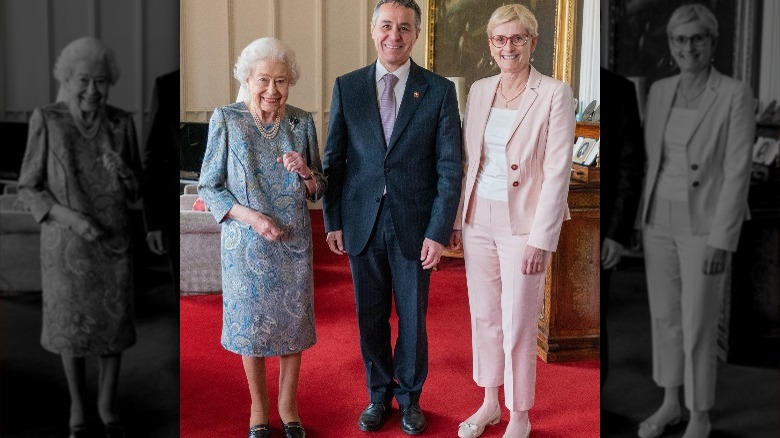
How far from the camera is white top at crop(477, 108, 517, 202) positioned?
281 cm

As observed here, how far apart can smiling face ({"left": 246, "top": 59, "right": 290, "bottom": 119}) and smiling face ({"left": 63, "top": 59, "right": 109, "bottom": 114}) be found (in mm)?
1590

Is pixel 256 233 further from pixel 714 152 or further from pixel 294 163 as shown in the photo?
pixel 714 152

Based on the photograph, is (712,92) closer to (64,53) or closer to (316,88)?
(64,53)

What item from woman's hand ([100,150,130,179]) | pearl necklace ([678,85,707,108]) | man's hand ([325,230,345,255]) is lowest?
man's hand ([325,230,345,255])

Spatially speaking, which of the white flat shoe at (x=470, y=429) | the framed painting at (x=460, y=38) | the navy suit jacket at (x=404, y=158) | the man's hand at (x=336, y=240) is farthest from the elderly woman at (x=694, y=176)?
the framed painting at (x=460, y=38)

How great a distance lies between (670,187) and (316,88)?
8.41 meters

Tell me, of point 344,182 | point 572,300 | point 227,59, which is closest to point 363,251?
point 344,182

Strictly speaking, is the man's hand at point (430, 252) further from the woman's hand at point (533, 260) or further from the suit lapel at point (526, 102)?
the suit lapel at point (526, 102)

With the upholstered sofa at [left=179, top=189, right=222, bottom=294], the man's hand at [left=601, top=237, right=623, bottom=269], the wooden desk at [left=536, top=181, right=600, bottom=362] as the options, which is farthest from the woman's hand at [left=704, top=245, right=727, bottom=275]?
the upholstered sofa at [left=179, top=189, right=222, bottom=294]

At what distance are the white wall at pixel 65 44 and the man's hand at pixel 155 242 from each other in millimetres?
164

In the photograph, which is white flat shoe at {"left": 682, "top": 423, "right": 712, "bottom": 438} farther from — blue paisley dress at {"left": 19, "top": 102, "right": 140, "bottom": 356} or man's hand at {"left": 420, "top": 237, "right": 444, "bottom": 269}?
man's hand at {"left": 420, "top": 237, "right": 444, "bottom": 269}

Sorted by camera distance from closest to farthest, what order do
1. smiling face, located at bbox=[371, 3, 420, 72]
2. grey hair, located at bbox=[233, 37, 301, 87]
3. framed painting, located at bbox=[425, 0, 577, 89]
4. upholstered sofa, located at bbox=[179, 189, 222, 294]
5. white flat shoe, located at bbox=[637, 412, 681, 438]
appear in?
1. white flat shoe, located at bbox=[637, 412, 681, 438]
2. grey hair, located at bbox=[233, 37, 301, 87]
3. smiling face, located at bbox=[371, 3, 420, 72]
4. upholstered sofa, located at bbox=[179, 189, 222, 294]
5. framed painting, located at bbox=[425, 0, 577, 89]

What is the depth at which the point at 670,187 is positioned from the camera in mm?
1117

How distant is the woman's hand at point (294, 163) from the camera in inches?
107
